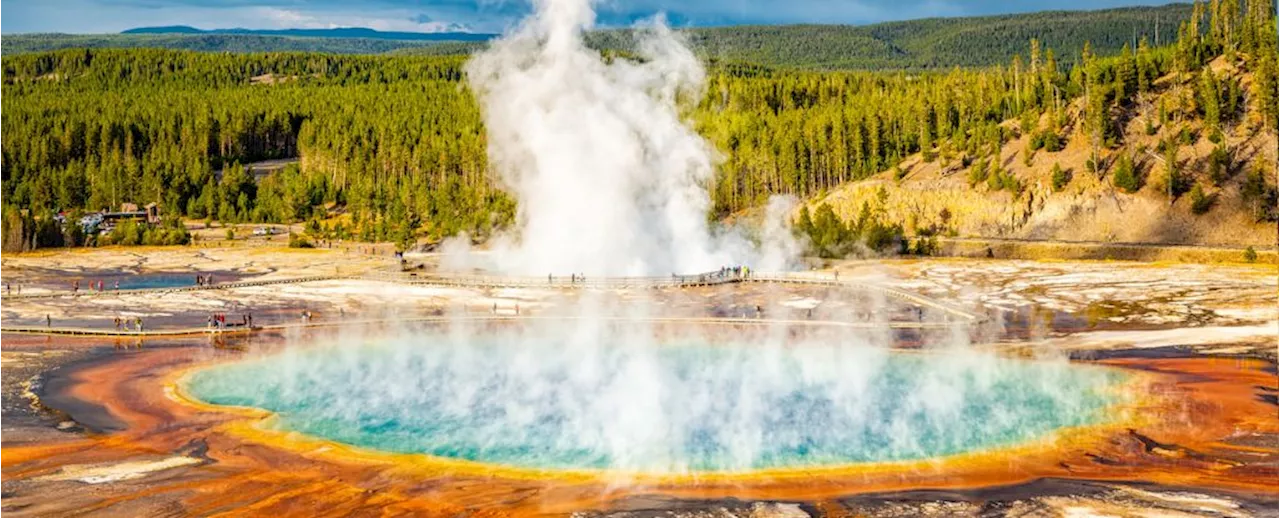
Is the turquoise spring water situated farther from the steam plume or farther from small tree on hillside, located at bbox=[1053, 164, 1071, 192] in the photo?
small tree on hillside, located at bbox=[1053, 164, 1071, 192]

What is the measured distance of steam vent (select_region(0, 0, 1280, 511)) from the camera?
22.9 meters

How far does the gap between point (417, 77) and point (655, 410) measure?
164044 millimetres

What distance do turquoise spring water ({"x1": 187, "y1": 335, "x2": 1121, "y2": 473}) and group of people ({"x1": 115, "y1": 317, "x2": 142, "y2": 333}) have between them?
8360 mm

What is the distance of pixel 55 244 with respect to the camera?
83125 millimetres

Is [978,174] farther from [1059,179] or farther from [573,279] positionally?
[573,279]

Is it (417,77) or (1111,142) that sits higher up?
(417,77)

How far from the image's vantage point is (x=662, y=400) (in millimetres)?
29828

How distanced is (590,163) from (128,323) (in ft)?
78.1

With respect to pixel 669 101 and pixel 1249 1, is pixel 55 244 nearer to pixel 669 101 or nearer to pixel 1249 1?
pixel 669 101

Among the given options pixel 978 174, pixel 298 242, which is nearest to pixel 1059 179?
pixel 978 174

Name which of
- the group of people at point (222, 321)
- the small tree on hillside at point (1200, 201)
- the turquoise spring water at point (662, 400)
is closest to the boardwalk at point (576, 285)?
the group of people at point (222, 321)

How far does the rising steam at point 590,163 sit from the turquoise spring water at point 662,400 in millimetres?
→ 19150

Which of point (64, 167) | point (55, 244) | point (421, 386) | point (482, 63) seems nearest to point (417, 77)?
point (64, 167)

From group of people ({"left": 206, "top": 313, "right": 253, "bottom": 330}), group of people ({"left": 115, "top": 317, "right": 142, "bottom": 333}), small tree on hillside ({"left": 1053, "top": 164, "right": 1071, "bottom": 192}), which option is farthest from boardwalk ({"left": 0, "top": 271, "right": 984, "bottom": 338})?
small tree on hillside ({"left": 1053, "top": 164, "right": 1071, "bottom": 192})
